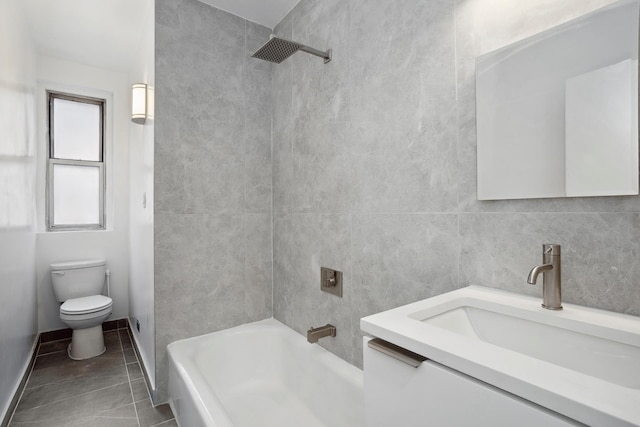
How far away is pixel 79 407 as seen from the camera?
1.99 m

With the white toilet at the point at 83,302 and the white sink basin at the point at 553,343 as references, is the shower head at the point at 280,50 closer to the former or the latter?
the white sink basin at the point at 553,343

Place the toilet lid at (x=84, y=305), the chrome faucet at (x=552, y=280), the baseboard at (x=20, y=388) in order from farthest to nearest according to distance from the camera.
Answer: the toilet lid at (x=84, y=305) → the baseboard at (x=20, y=388) → the chrome faucet at (x=552, y=280)

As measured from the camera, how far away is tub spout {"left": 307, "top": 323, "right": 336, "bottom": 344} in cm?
169

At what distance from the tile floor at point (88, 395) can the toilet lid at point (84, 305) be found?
15.8 inches

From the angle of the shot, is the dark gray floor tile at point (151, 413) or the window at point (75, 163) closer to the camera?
the dark gray floor tile at point (151, 413)

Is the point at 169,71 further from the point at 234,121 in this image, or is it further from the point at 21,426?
the point at 21,426

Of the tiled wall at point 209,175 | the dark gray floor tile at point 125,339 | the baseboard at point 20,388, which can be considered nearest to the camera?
the baseboard at point 20,388

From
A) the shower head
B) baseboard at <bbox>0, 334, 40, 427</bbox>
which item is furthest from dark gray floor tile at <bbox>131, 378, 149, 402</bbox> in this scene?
the shower head

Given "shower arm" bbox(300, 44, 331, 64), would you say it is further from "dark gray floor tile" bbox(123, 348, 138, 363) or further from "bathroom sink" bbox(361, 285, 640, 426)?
"dark gray floor tile" bbox(123, 348, 138, 363)

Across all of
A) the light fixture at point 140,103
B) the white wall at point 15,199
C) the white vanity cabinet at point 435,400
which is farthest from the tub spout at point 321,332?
the light fixture at point 140,103

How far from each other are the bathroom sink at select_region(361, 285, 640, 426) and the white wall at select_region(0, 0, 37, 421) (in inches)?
84.7

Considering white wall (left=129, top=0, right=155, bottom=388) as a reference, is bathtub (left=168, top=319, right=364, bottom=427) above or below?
below

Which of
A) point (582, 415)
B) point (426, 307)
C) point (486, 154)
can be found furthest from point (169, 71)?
point (582, 415)

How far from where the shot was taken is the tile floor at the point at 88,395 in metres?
1.87
